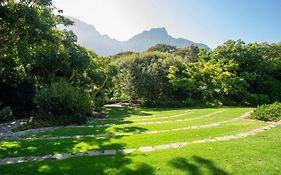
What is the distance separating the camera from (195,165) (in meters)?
7.70

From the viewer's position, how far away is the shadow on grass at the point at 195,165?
7.29 m

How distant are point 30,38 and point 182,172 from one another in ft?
37.5

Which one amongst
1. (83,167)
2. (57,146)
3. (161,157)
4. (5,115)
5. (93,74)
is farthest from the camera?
(93,74)

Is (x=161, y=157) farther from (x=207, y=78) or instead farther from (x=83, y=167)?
(x=207, y=78)

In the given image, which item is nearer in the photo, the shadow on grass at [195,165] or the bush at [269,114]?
the shadow on grass at [195,165]

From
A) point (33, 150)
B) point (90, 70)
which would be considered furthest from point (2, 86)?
point (33, 150)

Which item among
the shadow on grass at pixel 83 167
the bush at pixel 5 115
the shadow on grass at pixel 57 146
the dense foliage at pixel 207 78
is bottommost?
the shadow on grass at pixel 83 167

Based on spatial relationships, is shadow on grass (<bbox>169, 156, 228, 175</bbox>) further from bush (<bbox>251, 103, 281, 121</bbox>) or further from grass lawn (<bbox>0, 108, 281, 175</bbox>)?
bush (<bbox>251, 103, 281, 121</bbox>)

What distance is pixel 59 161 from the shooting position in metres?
8.31

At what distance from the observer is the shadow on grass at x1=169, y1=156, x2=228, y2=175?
287 inches

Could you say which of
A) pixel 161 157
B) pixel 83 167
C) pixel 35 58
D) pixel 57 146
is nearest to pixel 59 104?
pixel 35 58

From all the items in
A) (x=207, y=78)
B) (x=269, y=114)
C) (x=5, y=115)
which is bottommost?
(x=5, y=115)

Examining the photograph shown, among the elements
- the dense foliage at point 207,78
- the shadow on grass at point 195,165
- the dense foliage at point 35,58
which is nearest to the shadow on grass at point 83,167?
the shadow on grass at point 195,165

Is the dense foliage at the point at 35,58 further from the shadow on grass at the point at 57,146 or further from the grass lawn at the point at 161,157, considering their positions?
the grass lawn at the point at 161,157
